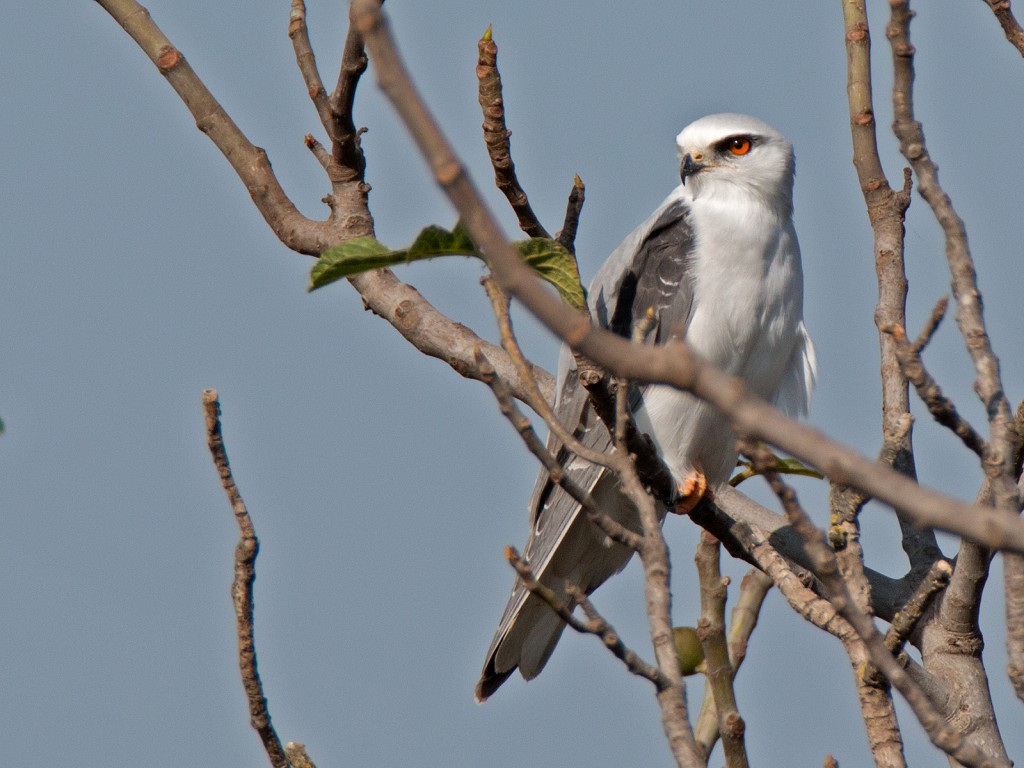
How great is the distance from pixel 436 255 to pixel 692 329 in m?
2.48

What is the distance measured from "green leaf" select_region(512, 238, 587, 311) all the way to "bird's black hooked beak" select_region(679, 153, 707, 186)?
8.82 ft

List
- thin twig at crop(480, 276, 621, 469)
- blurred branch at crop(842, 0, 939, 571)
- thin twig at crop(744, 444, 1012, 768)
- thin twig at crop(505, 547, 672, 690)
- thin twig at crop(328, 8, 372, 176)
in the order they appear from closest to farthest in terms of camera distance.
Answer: thin twig at crop(744, 444, 1012, 768), thin twig at crop(505, 547, 672, 690), thin twig at crop(480, 276, 621, 469), blurred branch at crop(842, 0, 939, 571), thin twig at crop(328, 8, 372, 176)

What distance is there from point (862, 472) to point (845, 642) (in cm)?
150

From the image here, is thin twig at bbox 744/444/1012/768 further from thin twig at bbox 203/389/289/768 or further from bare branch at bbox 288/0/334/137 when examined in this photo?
bare branch at bbox 288/0/334/137

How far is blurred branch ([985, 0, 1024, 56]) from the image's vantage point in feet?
11.5

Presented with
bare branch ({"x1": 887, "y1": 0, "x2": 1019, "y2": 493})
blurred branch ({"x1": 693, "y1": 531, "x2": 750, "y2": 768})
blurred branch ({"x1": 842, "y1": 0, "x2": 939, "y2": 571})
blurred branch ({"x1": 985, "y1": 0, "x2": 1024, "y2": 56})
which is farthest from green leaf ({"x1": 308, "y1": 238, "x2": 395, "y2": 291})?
blurred branch ({"x1": 985, "y1": 0, "x2": 1024, "y2": 56})

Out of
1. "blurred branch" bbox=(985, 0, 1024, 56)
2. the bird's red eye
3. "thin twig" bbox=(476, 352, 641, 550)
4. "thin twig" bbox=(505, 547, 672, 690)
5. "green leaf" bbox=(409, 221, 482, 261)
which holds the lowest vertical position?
"thin twig" bbox=(505, 547, 672, 690)

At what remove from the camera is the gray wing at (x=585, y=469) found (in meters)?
4.92

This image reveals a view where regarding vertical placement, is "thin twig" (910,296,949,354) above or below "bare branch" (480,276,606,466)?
above

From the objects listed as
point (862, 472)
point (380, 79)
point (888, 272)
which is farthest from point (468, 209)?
point (888, 272)

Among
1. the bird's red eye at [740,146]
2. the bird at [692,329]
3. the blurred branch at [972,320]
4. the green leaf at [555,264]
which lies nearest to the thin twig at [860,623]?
the blurred branch at [972,320]

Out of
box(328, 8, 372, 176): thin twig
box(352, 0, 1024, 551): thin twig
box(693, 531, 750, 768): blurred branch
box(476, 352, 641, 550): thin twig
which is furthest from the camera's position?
box(328, 8, 372, 176): thin twig

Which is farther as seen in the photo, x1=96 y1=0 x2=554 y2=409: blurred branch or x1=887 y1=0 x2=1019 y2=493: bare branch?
x1=96 y1=0 x2=554 y2=409: blurred branch

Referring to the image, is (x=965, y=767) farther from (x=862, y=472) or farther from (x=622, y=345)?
(x=622, y=345)
